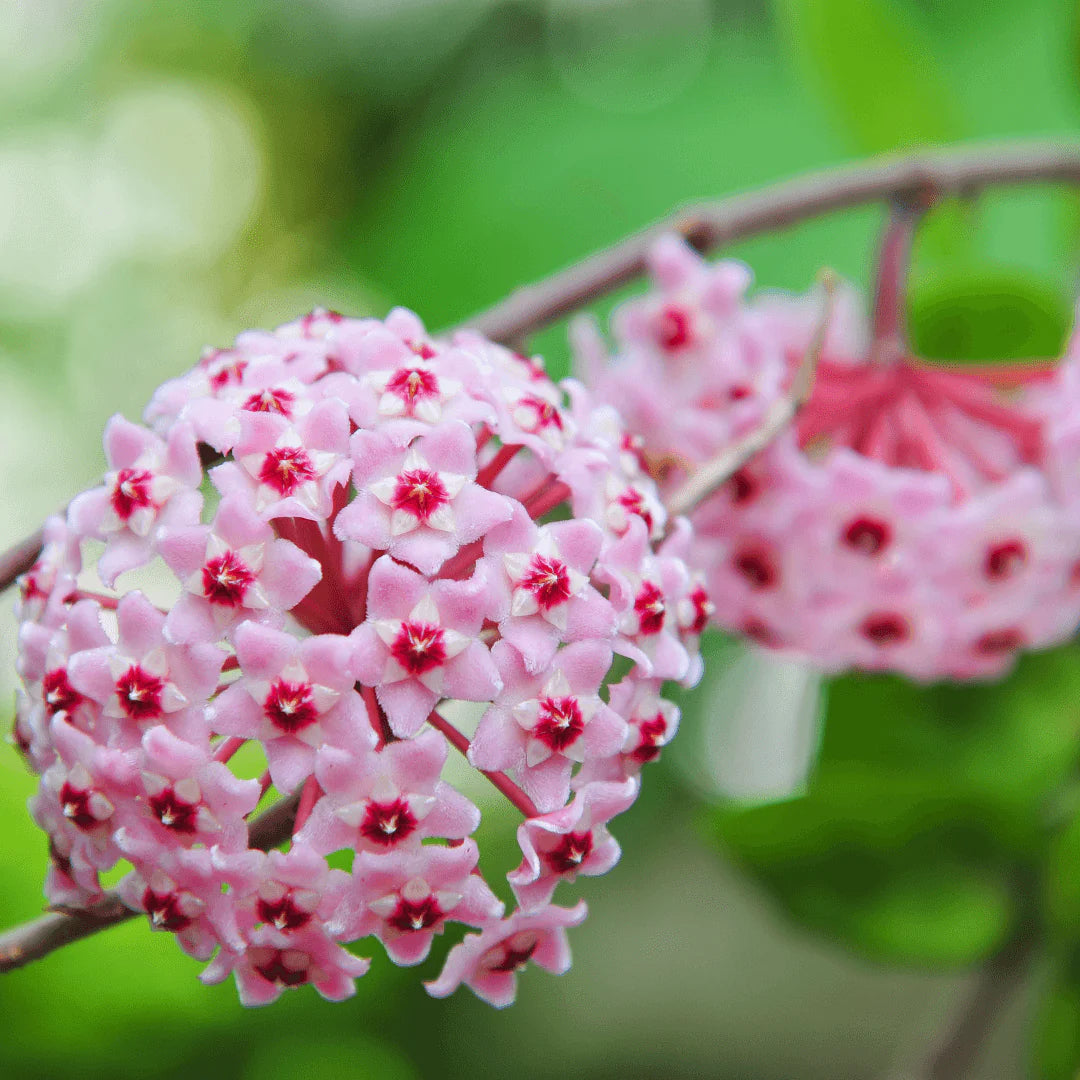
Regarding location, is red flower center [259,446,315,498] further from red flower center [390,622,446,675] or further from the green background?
the green background

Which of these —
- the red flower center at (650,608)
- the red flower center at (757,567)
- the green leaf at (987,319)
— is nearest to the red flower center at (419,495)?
the red flower center at (650,608)

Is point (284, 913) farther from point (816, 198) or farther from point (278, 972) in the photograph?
point (816, 198)

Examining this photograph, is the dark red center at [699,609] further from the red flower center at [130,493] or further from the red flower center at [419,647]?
the red flower center at [130,493]

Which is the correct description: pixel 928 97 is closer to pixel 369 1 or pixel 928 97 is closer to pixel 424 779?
pixel 424 779

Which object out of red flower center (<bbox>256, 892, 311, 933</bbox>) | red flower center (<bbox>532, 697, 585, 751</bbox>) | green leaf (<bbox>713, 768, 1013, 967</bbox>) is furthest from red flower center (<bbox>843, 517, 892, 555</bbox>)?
red flower center (<bbox>256, 892, 311, 933</bbox>)

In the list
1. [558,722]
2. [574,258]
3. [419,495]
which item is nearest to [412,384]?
[419,495]
